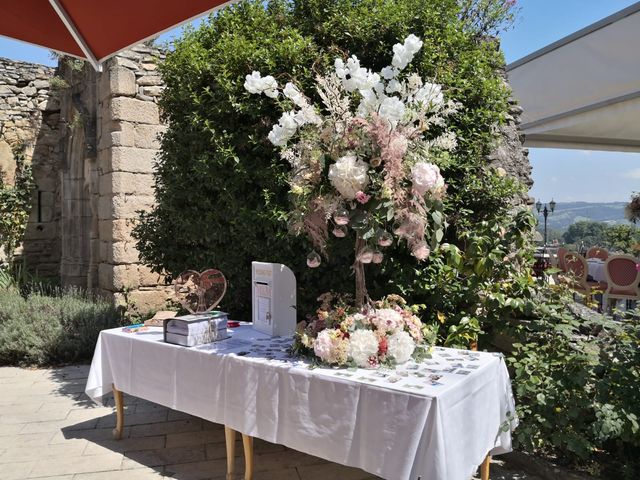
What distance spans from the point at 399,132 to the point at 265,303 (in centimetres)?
153

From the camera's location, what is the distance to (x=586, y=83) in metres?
4.48

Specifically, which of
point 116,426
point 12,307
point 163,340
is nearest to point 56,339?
point 12,307

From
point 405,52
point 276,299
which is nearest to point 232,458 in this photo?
point 276,299

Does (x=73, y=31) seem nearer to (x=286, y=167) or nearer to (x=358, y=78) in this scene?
(x=358, y=78)

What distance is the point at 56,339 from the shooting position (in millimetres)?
5824

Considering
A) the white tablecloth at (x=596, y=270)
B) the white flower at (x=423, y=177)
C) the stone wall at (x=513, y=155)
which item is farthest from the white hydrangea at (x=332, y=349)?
the white tablecloth at (x=596, y=270)

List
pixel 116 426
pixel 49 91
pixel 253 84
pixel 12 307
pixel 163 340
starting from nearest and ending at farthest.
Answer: pixel 253 84, pixel 163 340, pixel 116 426, pixel 12 307, pixel 49 91

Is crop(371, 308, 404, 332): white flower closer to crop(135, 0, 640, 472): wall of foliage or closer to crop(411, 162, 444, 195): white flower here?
crop(411, 162, 444, 195): white flower

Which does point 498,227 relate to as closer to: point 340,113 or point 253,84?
point 340,113

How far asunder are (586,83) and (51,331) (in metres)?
6.20

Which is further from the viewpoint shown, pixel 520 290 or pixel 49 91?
pixel 49 91

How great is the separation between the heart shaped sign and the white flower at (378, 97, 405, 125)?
168 centimetres

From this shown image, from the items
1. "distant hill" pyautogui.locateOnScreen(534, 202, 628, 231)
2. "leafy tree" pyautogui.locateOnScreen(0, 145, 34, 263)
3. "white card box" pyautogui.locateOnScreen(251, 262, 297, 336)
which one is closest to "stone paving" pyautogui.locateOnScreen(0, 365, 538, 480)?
"white card box" pyautogui.locateOnScreen(251, 262, 297, 336)

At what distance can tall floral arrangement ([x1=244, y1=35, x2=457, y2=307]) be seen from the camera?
2.49m
